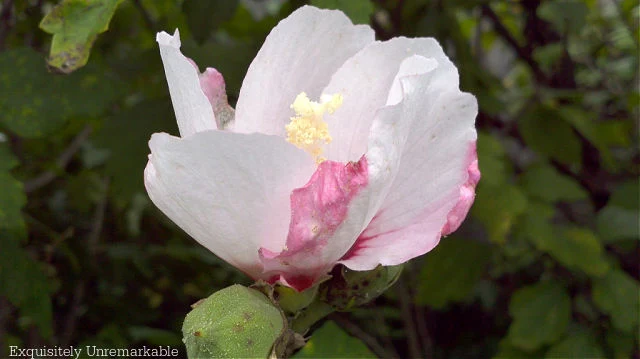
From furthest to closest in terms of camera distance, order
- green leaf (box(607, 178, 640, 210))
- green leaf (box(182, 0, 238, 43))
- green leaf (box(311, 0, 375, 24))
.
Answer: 1. green leaf (box(607, 178, 640, 210))
2. green leaf (box(182, 0, 238, 43))
3. green leaf (box(311, 0, 375, 24))

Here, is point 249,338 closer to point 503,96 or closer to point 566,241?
point 566,241

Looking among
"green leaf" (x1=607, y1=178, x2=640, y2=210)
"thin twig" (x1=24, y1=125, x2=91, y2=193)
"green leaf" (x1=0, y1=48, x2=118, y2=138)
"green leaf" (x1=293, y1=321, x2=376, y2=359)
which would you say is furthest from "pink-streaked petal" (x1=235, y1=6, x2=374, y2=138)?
"green leaf" (x1=607, y1=178, x2=640, y2=210)

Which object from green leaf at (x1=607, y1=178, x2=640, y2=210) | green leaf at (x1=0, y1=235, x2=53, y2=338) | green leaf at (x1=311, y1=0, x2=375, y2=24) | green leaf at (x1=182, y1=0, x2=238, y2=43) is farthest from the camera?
green leaf at (x1=607, y1=178, x2=640, y2=210)

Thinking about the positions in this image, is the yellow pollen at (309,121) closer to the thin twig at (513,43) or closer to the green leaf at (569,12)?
the green leaf at (569,12)

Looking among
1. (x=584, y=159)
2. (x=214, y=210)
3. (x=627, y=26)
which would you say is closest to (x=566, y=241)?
(x=584, y=159)

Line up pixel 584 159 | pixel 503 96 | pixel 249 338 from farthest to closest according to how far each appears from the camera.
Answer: pixel 503 96
pixel 584 159
pixel 249 338

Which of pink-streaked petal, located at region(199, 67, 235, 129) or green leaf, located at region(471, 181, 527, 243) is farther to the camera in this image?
green leaf, located at region(471, 181, 527, 243)

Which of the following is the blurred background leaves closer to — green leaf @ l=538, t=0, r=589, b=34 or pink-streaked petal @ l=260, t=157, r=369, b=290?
green leaf @ l=538, t=0, r=589, b=34
